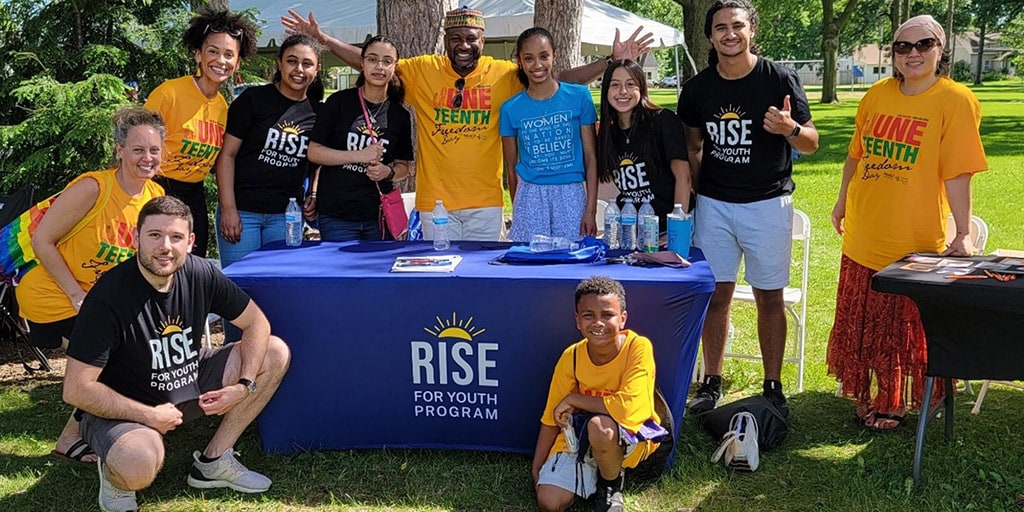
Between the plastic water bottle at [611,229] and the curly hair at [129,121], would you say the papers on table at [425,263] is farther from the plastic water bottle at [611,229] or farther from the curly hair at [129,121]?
the curly hair at [129,121]

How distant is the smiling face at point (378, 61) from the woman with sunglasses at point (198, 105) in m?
0.68

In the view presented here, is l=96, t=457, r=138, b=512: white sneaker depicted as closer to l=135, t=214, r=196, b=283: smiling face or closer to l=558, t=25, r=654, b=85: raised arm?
l=135, t=214, r=196, b=283: smiling face

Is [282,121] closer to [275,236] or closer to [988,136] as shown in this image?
[275,236]

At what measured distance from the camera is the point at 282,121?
4.42 metres

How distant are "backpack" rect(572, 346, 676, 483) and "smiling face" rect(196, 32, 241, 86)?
229cm

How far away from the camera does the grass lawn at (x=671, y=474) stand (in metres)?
3.56

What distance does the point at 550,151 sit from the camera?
14.3ft

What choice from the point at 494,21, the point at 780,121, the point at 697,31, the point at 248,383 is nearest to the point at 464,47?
the point at 780,121

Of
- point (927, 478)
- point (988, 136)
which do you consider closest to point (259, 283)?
point (927, 478)

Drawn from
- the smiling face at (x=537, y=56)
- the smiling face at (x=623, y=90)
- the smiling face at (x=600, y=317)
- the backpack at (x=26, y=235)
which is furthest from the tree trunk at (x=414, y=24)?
the smiling face at (x=600, y=317)

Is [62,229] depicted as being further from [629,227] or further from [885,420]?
[885,420]

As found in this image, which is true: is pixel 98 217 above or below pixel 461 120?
below

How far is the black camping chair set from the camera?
4.95m

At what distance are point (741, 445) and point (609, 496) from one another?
765 mm
